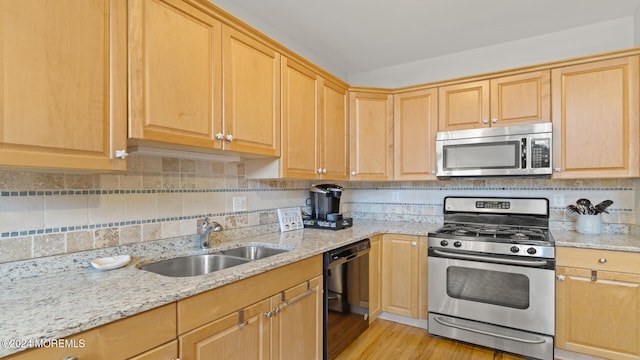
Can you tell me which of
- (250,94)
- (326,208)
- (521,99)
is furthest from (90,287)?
(521,99)

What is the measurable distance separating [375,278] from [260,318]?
1.44 m

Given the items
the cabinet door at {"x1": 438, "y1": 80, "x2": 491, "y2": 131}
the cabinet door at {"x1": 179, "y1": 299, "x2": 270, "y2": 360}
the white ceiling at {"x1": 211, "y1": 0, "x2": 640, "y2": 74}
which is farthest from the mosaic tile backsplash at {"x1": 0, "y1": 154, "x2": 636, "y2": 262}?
the white ceiling at {"x1": 211, "y1": 0, "x2": 640, "y2": 74}

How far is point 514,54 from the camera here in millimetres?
2859

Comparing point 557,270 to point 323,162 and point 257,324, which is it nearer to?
point 323,162

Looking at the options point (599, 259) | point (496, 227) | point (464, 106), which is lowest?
point (599, 259)

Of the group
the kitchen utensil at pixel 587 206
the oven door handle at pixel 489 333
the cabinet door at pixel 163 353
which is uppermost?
the kitchen utensil at pixel 587 206

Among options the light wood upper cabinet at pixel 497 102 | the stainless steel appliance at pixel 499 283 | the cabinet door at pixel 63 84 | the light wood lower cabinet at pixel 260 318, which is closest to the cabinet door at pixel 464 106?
the light wood upper cabinet at pixel 497 102

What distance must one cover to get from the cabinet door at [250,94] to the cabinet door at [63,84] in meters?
0.55

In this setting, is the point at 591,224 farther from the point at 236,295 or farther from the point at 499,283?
the point at 236,295

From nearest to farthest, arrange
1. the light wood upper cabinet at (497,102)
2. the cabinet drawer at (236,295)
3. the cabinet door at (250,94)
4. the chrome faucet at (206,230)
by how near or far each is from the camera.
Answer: the cabinet drawer at (236,295)
the cabinet door at (250,94)
the chrome faucet at (206,230)
the light wood upper cabinet at (497,102)

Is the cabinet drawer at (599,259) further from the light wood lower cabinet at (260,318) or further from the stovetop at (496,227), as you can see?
the light wood lower cabinet at (260,318)

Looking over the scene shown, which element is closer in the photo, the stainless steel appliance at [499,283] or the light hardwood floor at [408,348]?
→ the stainless steel appliance at [499,283]

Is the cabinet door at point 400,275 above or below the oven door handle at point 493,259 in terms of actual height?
below

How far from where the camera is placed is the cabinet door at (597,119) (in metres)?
2.22
